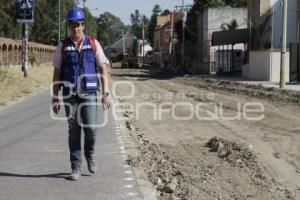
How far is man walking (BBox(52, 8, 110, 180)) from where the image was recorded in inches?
319

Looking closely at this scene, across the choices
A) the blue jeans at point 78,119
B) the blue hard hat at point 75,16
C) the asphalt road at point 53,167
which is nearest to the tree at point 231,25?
the asphalt road at point 53,167

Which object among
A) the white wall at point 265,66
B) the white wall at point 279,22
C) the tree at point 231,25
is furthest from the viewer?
the tree at point 231,25

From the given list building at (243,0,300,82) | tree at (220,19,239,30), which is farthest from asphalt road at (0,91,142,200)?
tree at (220,19,239,30)

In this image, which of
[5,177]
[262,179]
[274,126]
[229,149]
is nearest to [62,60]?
[5,177]

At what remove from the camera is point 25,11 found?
118 ft

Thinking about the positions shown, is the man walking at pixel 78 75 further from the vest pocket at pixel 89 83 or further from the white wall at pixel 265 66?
the white wall at pixel 265 66

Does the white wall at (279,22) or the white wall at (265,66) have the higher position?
the white wall at (279,22)

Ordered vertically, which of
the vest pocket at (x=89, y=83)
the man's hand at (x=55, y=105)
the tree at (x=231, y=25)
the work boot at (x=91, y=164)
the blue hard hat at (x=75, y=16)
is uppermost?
the tree at (x=231, y=25)

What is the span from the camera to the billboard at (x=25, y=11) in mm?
35875

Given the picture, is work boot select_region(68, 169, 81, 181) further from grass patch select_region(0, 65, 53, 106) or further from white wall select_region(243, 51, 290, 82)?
white wall select_region(243, 51, 290, 82)

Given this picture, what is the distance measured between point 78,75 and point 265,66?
109ft

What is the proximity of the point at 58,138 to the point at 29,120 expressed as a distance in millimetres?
3988

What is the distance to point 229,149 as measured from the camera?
1152 cm

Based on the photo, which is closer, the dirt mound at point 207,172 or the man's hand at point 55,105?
the dirt mound at point 207,172
